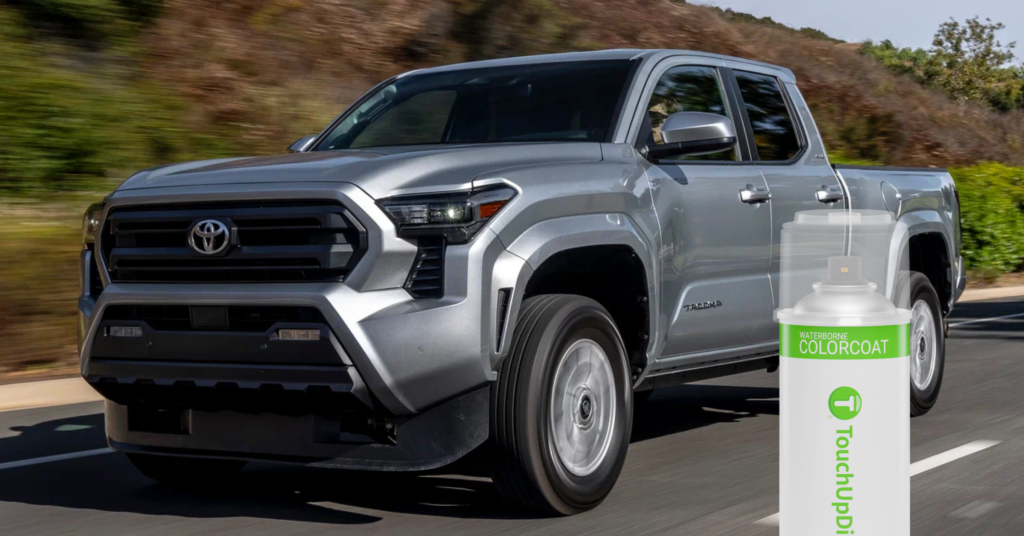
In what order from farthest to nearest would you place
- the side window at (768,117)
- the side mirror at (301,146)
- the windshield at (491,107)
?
the side window at (768,117), the side mirror at (301,146), the windshield at (491,107)

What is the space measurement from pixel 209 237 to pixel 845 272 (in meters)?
2.91

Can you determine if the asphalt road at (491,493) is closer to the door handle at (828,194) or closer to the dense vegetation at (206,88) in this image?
the door handle at (828,194)

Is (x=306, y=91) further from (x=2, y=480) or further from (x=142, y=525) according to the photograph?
(x=142, y=525)

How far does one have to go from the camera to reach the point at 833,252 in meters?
2.56

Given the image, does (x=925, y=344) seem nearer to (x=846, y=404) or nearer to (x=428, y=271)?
(x=428, y=271)

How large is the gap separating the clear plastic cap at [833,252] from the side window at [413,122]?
3.73 meters

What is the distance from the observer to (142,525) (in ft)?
16.5

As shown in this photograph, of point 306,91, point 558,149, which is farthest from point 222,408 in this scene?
point 306,91

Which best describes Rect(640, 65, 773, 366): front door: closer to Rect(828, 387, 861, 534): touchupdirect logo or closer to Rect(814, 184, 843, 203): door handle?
Rect(814, 184, 843, 203): door handle

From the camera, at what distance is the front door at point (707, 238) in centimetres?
578

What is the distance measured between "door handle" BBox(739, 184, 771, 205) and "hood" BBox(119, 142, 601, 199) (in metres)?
1.06

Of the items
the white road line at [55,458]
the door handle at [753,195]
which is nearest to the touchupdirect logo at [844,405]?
the door handle at [753,195]

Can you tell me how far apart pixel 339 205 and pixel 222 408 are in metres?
0.91

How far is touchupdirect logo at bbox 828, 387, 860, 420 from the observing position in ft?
7.96
